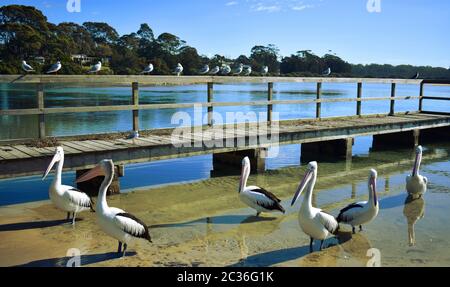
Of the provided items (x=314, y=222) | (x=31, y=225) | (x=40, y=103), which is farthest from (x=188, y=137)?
(x=314, y=222)

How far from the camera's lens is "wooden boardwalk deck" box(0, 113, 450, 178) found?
22.7ft

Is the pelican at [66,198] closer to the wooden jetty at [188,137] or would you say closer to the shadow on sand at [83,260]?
the wooden jetty at [188,137]

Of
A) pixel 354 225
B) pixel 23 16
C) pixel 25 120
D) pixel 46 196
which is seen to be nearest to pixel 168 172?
pixel 46 196

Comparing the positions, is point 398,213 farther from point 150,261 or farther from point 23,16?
point 23,16

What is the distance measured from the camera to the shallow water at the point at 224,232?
211 inches

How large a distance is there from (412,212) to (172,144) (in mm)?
4289

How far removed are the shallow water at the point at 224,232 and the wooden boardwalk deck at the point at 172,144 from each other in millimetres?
738

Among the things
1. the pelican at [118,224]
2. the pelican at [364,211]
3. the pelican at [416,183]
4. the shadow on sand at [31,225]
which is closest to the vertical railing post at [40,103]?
the shadow on sand at [31,225]

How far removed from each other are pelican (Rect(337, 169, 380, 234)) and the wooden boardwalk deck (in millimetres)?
3464

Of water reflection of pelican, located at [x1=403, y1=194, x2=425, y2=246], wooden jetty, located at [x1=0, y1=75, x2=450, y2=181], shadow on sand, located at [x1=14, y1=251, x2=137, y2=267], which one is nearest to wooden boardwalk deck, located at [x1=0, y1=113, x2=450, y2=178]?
wooden jetty, located at [x1=0, y1=75, x2=450, y2=181]

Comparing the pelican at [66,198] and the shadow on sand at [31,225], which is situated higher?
the pelican at [66,198]

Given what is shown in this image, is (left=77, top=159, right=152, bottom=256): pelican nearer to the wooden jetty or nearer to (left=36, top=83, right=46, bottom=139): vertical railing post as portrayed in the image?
the wooden jetty

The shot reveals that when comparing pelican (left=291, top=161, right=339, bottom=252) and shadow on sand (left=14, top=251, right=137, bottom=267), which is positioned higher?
pelican (left=291, top=161, right=339, bottom=252)

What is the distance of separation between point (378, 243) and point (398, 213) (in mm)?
1746
